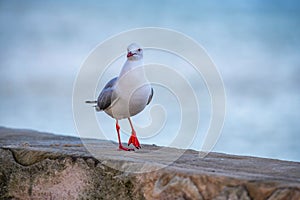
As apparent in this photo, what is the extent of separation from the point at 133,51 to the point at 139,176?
0.70m

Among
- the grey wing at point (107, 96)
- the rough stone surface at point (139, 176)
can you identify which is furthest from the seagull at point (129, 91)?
the rough stone surface at point (139, 176)

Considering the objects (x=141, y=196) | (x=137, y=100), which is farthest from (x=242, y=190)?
(x=137, y=100)

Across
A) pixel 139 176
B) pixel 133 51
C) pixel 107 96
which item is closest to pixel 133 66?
pixel 133 51

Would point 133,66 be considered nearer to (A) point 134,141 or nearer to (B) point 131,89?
(B) point 131,89

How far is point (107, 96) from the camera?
2.06 meters

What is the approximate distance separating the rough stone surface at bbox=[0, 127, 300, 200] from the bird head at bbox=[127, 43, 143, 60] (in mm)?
423

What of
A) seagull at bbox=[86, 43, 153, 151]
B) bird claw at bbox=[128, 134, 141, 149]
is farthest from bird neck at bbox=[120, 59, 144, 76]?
bird claw at bbox=[128, 134, 141, 149]

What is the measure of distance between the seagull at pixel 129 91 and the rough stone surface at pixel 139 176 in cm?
22

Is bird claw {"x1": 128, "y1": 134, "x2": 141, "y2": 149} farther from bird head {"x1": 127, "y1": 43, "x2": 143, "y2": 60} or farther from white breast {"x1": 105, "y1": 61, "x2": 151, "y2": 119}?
bird head {"x1": 127, "y1": 43, "x2": 143, "y2": 60}

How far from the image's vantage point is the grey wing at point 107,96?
80.9 inches

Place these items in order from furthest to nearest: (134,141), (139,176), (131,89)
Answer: (134,141) → (131,89) → (139,176)

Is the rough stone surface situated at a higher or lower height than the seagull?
lower

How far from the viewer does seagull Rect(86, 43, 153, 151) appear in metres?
1.99

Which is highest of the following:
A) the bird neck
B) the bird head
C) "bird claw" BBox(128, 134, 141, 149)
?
the bird head
